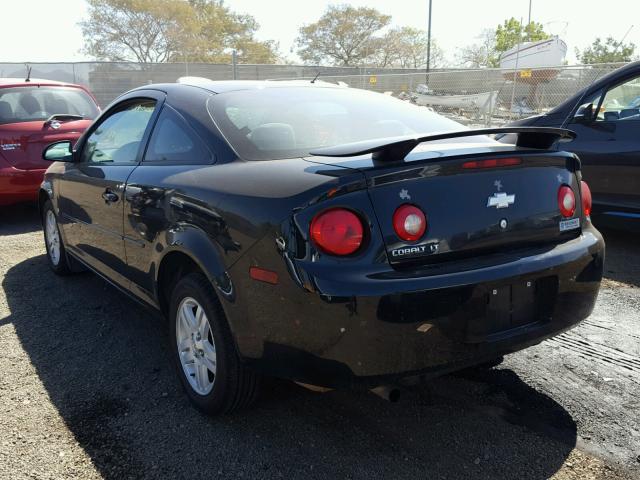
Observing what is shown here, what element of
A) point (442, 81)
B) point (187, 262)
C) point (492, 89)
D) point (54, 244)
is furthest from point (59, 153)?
point (442, 81)

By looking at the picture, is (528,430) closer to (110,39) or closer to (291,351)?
(291,351)

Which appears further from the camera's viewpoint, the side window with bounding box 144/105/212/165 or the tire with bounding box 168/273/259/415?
the side window with bounding box 144/105/212/165

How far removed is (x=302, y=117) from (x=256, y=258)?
3.42ft

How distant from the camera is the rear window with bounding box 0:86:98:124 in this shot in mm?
7098

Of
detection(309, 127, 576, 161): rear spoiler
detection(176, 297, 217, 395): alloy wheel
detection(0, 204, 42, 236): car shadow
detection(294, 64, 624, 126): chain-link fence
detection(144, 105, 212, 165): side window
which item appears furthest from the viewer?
detection(294, 64, 624, 126): chain-link fence

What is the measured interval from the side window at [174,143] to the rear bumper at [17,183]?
4.48 meters

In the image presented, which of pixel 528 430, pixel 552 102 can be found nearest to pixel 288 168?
pixel 528 430

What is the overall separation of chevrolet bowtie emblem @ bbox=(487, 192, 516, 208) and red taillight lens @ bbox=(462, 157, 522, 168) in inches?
4.9

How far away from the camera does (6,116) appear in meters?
7.02

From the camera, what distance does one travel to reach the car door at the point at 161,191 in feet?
9.07

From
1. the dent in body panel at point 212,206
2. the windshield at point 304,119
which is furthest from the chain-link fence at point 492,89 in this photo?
the dent in body panel at point 212,206

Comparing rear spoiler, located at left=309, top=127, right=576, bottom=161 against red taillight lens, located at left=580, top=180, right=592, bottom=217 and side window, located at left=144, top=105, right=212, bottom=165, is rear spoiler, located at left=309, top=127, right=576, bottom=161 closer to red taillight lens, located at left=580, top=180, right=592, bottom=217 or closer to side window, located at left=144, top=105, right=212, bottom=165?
red taillight lens, located at left=580, top=180, right=592, bottom=217

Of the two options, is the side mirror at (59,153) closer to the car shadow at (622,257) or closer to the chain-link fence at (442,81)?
the car shadow at (622,257)

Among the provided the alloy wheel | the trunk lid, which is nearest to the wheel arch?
the alloy wheel
